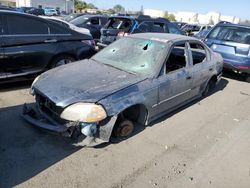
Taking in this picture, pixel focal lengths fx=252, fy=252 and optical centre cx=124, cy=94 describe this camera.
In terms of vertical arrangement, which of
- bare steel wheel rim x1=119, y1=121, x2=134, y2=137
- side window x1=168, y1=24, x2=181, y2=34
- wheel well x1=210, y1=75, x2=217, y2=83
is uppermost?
side window x1=168, y1=24, x2=181, y2=34

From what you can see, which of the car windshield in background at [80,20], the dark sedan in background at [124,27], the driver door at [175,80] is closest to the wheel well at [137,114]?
the driver door at [175,80]

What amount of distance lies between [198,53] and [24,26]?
147 inches

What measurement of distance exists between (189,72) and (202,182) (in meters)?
2.21

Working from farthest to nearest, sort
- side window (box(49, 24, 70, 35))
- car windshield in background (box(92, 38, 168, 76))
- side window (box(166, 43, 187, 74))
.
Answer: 1. side window (box(49, 24, 70, 35))
2. side window (box(166, 43, 187, 74))
3. car windshield in background (box(92, 38, 168, 76))

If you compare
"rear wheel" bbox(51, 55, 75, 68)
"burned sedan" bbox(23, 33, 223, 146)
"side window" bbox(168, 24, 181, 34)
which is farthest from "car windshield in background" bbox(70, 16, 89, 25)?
"burned sedan" bbox(23, 33, 223, 146)

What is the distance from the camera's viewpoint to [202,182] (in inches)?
120

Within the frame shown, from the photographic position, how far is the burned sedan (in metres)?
3.25

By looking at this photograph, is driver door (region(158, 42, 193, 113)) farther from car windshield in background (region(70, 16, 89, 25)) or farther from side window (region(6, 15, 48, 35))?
car windshield in background (region(70, 16, 89, 25))

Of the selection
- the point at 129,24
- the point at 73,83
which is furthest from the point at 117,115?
the point at 129,24

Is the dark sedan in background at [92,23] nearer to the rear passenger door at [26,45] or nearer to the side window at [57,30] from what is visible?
the side window at [57,30]

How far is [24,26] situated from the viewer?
A: 17.4ft

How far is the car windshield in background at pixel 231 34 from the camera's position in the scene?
7304 millimetres

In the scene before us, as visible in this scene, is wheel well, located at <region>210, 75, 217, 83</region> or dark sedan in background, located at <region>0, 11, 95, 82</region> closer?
dark sedan in background, located at <region>0, 11, 95, 82</region>

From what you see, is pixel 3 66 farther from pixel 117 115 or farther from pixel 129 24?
pixel 129 24
